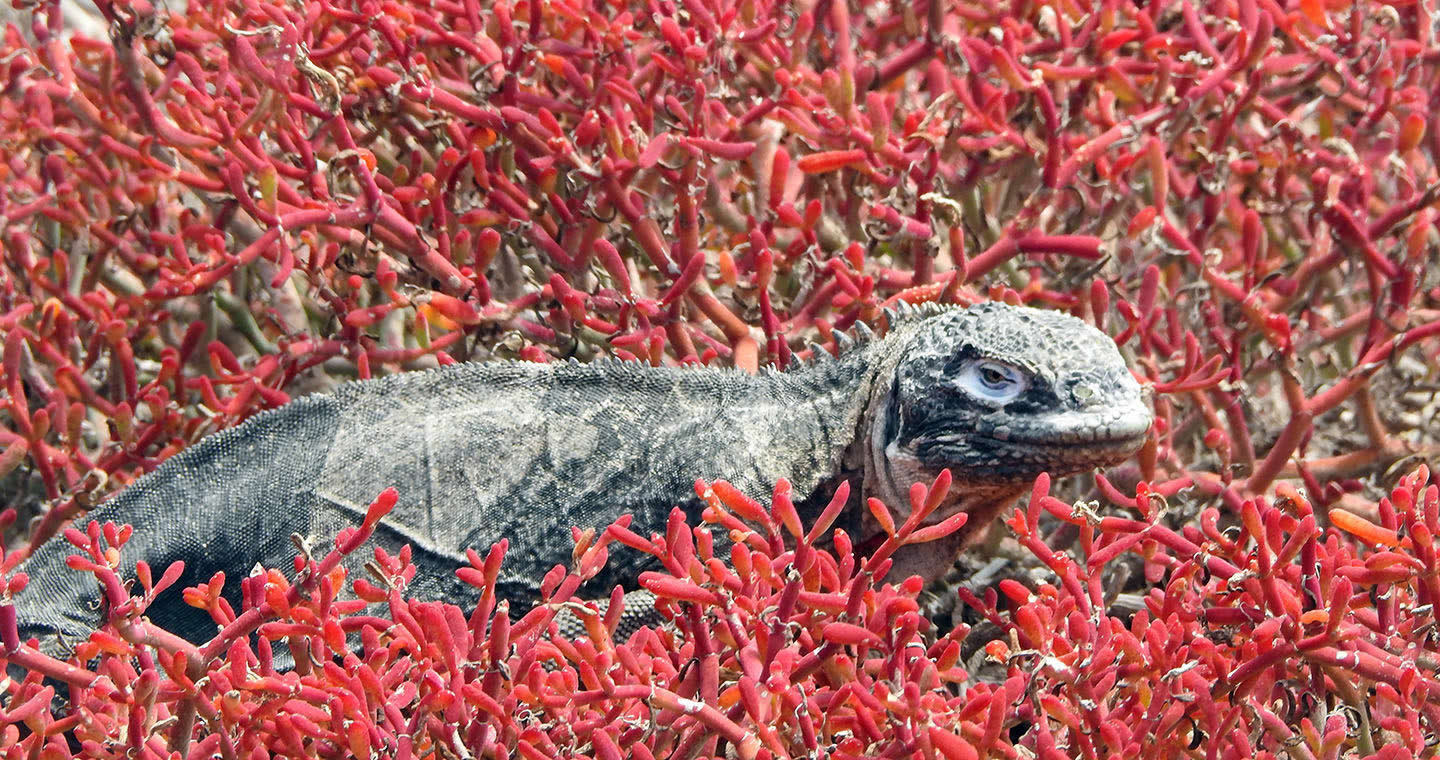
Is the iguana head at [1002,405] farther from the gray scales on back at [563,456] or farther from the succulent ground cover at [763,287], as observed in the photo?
the succulent ground cover at [763,287]

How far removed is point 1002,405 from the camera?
278 centimetres

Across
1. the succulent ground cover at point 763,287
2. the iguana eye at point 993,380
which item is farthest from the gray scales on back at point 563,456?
the succulent ground cover at point 763,287

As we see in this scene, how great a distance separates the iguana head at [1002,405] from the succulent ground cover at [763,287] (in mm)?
108

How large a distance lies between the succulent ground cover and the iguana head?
108 mm

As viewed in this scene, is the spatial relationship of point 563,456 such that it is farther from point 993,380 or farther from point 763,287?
point 993,380

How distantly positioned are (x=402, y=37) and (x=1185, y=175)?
90.8 inches

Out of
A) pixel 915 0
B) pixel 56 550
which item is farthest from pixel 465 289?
pixel 915 0

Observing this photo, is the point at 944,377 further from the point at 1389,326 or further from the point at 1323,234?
the point at 1323,234

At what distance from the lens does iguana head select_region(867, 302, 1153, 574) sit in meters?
2.71

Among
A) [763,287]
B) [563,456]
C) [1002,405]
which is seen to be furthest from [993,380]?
[563,456]

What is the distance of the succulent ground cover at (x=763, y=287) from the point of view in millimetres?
1950

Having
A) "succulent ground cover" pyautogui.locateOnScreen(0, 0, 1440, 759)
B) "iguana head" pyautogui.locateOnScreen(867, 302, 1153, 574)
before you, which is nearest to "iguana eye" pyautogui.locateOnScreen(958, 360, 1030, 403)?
"iguana head" pyautogui.locateOnScreen(867, 302, 1153, 574)

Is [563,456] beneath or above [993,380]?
beneath

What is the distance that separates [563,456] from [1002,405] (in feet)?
3.14
